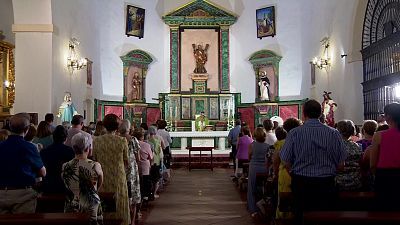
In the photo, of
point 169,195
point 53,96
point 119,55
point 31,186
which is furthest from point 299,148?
point 119,55

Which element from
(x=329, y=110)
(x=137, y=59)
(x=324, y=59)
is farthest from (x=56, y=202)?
(x=137, y=59)

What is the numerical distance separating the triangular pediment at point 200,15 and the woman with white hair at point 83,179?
1706cm

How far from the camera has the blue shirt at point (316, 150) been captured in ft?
14.4

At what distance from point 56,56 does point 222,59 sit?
941 cm

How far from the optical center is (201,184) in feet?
40.1

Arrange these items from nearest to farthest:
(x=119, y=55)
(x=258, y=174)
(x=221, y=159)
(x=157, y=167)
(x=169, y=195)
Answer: (x=258, y=174) → (x=157, y=167) → (x=169, y=195) → (x=221, y=159) → (x=119, y=55)

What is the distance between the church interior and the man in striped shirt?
0.05 meters

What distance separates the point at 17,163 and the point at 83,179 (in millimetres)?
599

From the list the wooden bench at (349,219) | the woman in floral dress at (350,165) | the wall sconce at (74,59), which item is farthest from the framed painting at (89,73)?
the wooden bench at (349,219)

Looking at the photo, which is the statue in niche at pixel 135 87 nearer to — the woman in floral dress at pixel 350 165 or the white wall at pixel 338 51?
the white wall at pixel 338 51

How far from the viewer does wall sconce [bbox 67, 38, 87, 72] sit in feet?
46.8

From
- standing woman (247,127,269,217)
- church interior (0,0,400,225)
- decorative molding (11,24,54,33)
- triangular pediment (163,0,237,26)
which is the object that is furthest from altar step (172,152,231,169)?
standing woman (247,127,269,217)

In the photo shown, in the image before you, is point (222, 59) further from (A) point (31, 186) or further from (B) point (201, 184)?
(A) point (31, 186)

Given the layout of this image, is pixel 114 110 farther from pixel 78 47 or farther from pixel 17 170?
pixel 17 170
